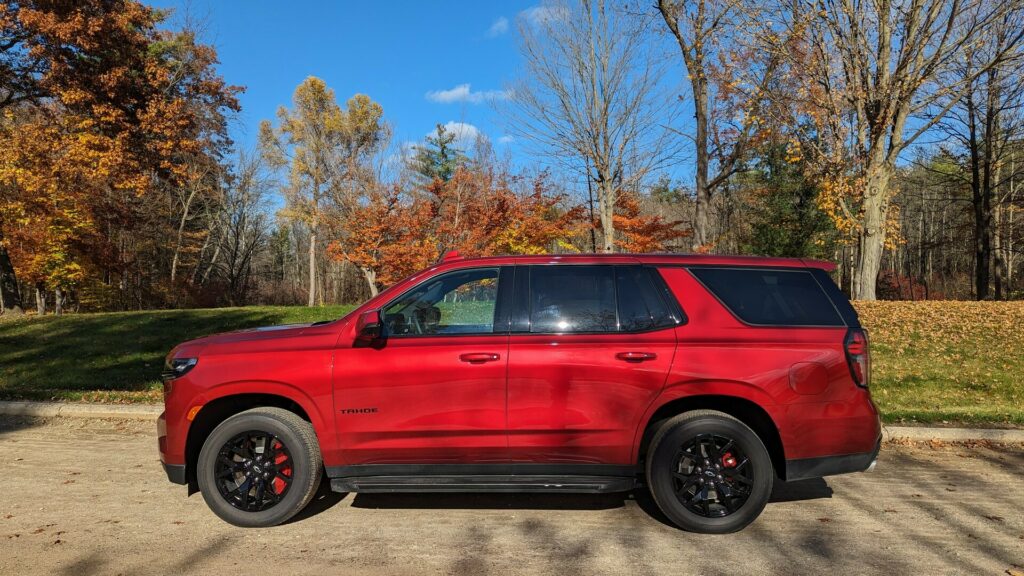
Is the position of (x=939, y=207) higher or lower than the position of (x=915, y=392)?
higher

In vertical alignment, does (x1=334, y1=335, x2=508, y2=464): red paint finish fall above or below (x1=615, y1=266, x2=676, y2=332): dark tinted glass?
below

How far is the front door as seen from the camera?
3846mm

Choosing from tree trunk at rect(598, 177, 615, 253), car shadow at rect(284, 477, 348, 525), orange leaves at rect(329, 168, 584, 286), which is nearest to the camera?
car shadow at rect(284, 477, 348, 525)

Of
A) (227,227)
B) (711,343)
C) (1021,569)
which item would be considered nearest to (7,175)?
(711,343)

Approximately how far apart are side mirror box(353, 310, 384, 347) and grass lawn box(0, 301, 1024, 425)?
5.19m

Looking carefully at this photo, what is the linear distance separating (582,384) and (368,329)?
147cm

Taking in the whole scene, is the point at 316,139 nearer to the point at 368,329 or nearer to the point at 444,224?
the point at 444,224

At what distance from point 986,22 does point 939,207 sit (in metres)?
50.0

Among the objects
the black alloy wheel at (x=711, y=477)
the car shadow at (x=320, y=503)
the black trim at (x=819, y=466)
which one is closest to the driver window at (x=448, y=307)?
the car shadow at (x=320, y=503)

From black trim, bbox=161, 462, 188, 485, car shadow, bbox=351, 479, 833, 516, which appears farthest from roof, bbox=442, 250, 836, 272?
black trim, bbox=161, 462, 188, 485

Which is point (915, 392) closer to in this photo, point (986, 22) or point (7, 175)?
point (986, 22)

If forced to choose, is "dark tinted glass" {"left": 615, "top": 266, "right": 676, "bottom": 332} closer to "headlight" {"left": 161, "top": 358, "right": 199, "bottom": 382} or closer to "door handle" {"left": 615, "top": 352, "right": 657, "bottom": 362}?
"door handle" {"left": 615, "top": 352, "right": 657, "bottom": 362}

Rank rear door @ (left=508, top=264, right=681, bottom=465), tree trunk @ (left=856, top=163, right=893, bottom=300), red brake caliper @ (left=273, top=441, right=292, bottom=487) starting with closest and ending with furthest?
rear door @ (left=508, top=264, right=681, bottom=465), red brake caliper @ (left=273, top=441, right=292, bottom=487), tree trunk @ (left=856, top=163, right=893, bottom=300)

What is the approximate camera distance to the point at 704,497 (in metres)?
3.90
